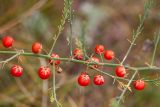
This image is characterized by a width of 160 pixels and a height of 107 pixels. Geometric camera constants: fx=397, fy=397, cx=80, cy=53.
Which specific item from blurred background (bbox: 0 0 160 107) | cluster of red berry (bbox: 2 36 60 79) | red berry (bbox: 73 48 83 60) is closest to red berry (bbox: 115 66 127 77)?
red berry (bbox: 73 48 83 60)

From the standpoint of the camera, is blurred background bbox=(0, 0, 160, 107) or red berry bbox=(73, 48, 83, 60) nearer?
red berry bbox=(73, 48, 83, 60)

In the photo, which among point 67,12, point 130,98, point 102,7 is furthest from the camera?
point 102,7

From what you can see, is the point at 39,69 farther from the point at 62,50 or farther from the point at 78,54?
the point at 62,50

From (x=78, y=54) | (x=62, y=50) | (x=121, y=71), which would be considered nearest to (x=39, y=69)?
(x=78, y=54)

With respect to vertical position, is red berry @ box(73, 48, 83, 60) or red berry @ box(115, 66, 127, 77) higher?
red berry @ box(73, 48, 83, 60)

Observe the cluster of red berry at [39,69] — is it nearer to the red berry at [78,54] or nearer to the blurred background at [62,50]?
the red berry at [78,54]

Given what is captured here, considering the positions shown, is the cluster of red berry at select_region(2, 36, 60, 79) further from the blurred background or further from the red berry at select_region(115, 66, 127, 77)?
the blurred background

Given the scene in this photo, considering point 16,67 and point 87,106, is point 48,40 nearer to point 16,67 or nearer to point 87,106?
point 87,106

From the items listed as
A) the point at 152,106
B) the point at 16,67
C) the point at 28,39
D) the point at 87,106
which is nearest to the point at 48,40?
the point at 28,39
